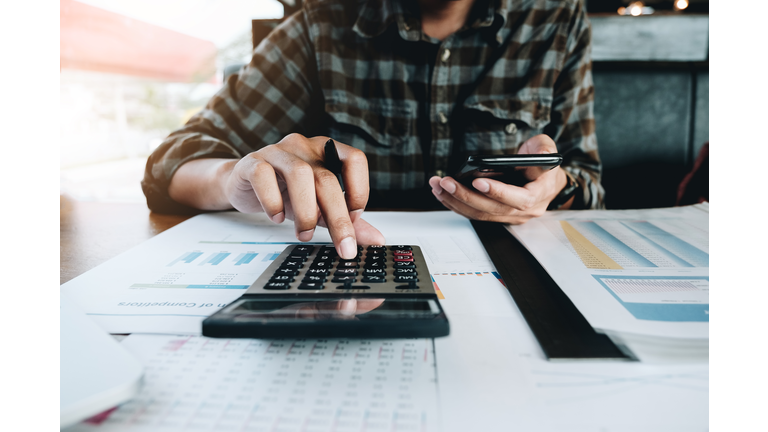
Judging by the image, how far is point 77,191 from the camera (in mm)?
706

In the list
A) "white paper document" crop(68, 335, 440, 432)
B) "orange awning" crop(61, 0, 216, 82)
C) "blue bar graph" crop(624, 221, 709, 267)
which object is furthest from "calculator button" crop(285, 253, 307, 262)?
"orange awning" crop(61, 0, 216, 82)

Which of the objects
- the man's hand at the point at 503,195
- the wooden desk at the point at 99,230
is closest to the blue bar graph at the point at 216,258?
the wooden desk at the point at 99,230

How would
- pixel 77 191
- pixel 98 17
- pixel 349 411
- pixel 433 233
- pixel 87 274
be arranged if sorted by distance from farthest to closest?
pixel 98 17
pixel 77 191
pixel 433 233
pixel 87 274
pixel 349 411

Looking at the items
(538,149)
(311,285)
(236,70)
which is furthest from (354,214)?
(236,70)

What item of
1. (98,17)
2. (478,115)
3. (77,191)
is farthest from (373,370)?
(98,17)

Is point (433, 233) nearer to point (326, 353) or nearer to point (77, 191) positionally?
point (326, 353)

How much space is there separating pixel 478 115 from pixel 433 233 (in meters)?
0.36

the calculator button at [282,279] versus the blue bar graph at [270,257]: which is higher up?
the calculator button at [282,279]

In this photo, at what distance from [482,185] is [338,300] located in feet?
0.81

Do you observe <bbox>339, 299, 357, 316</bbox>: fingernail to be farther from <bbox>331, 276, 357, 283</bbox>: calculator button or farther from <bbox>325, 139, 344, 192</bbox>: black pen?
<bbox>325, 139, 344, 192</bbox>: black pen

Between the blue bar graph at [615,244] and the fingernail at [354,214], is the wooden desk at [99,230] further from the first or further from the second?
the blue bar graph at [615,244]

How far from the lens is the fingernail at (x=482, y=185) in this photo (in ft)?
1.40

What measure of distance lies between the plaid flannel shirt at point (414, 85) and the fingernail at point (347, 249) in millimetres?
396

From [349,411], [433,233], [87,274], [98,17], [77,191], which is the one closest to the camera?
[349,411]
